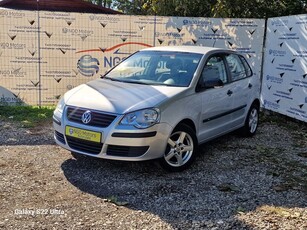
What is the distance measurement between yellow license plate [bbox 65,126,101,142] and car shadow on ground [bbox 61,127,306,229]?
20.9 inches

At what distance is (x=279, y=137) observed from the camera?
291 inches

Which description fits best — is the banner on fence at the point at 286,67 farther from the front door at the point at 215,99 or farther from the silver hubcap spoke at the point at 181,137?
the silver hubcap spoke at the point at 181,137

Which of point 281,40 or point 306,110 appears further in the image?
point 281,40

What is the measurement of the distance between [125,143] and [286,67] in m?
5.56

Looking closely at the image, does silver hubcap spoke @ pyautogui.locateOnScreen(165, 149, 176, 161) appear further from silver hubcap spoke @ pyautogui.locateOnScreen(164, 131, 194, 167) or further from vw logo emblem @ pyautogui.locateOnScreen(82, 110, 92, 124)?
vw logo emblem @ pyautogui.locateOnScreen(82, 110, 92, 124)

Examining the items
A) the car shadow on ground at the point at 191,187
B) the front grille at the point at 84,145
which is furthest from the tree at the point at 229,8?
the front grille at the point at 84,145

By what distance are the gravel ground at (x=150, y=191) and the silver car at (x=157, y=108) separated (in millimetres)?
363

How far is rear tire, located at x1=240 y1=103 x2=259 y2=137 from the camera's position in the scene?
6956 millimetres

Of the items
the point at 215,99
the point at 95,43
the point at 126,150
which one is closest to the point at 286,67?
the point at 215,99

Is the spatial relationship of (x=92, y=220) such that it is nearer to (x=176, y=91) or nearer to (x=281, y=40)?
(x=176, y=91)

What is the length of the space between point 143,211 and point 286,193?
1.87 metres

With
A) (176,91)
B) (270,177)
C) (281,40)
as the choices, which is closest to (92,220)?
(176,91)

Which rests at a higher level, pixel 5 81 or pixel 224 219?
pixel 5 81

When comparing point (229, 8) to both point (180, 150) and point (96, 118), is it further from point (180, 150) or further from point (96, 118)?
point (96, 118)
